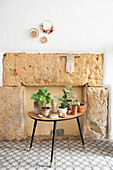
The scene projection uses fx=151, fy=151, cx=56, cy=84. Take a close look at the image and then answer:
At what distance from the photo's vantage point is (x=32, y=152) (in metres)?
2.27

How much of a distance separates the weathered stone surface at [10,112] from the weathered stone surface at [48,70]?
0.48ft

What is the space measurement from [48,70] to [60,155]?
139 cm

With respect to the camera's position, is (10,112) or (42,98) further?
(10,112)

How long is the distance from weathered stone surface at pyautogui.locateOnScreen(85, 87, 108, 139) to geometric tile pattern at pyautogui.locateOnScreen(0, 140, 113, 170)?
154mm

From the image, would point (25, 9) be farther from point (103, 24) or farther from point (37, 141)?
point (37, 141)

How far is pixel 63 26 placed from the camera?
2.66m

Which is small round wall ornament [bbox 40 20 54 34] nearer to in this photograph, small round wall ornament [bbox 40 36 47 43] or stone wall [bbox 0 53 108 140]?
small round wall ornament [bbox 40 36 47 43]

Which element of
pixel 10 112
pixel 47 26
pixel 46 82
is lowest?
pixel 10 112

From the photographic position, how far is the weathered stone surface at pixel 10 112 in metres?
2.64

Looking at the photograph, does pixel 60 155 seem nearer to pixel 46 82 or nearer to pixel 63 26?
pixel 46 82

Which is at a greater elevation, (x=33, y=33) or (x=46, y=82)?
(x=33, y=33)

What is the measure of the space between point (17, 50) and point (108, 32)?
5.39ft

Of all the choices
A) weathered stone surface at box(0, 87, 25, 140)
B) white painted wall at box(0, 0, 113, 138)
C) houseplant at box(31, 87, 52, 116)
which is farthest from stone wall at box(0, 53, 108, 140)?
houseplant at box(31, 87, 52, 116)

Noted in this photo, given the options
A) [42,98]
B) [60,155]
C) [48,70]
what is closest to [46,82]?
[48,70]
